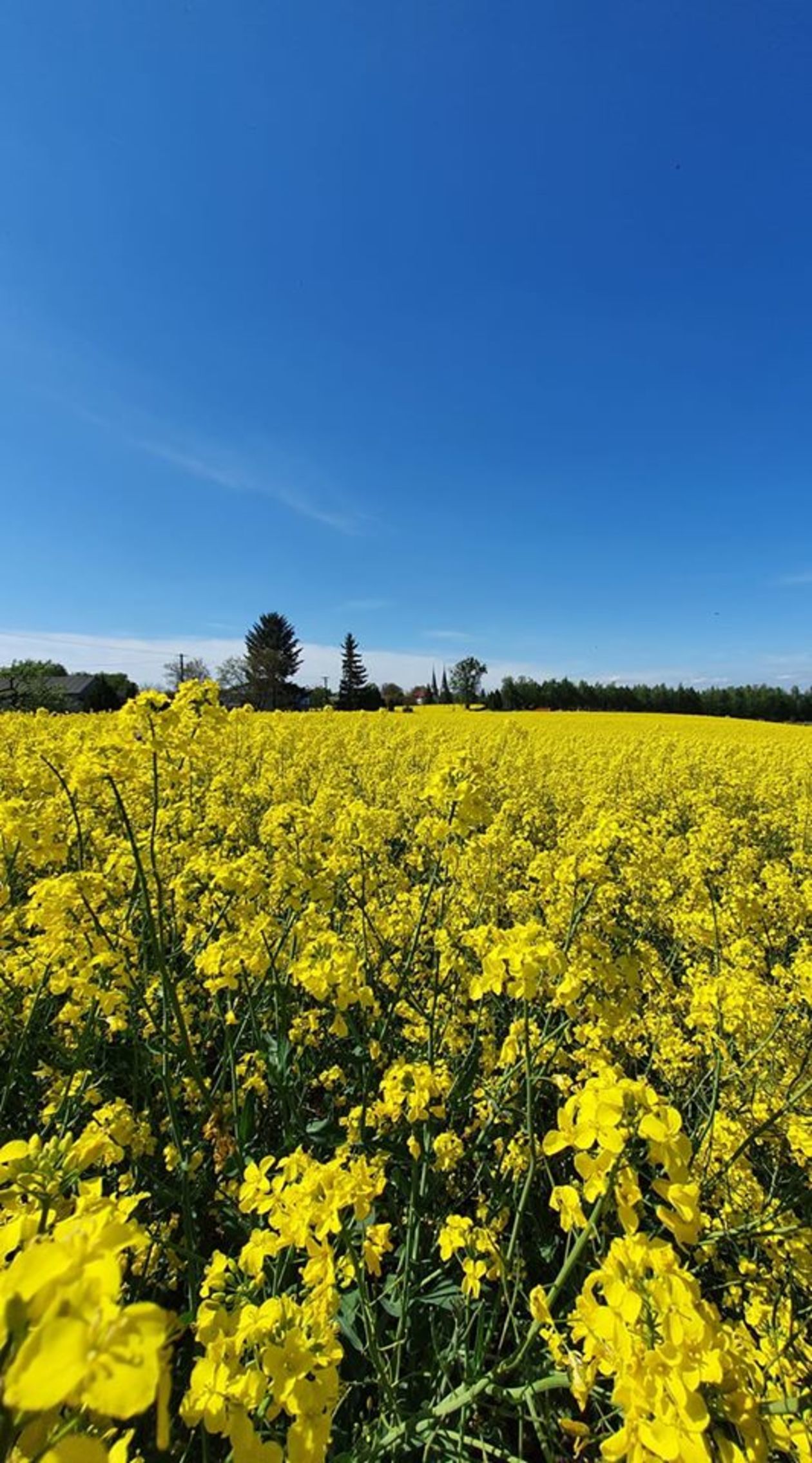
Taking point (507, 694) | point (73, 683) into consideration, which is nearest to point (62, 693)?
point (73, 683)

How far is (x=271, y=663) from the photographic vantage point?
59.1 meters

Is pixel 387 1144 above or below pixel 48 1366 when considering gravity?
below

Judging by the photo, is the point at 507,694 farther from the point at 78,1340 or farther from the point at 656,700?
the point at 78,1340

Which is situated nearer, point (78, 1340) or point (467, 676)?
point (78, 1340)

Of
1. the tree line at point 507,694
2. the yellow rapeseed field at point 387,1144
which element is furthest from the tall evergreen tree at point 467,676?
the yellow rapeseed field at point 387,1144

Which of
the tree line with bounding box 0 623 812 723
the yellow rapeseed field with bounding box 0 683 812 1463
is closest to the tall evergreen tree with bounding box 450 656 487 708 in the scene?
the tree line with bounding box 0 623 812 723

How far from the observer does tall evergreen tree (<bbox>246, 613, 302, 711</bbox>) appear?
57.7 metres

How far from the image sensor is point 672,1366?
2.94 feet

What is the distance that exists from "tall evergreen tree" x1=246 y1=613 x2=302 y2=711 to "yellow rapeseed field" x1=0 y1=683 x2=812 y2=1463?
1995 inches

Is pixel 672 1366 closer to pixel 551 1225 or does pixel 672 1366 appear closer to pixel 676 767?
pixel 551 1225

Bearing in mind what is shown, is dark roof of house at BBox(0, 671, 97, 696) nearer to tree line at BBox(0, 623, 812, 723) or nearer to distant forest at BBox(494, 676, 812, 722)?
tree line at BBox(0, 623, 812, 723)

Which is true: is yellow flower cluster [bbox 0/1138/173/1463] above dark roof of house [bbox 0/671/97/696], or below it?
below

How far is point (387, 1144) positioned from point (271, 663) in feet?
192

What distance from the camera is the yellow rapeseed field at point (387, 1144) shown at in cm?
93
